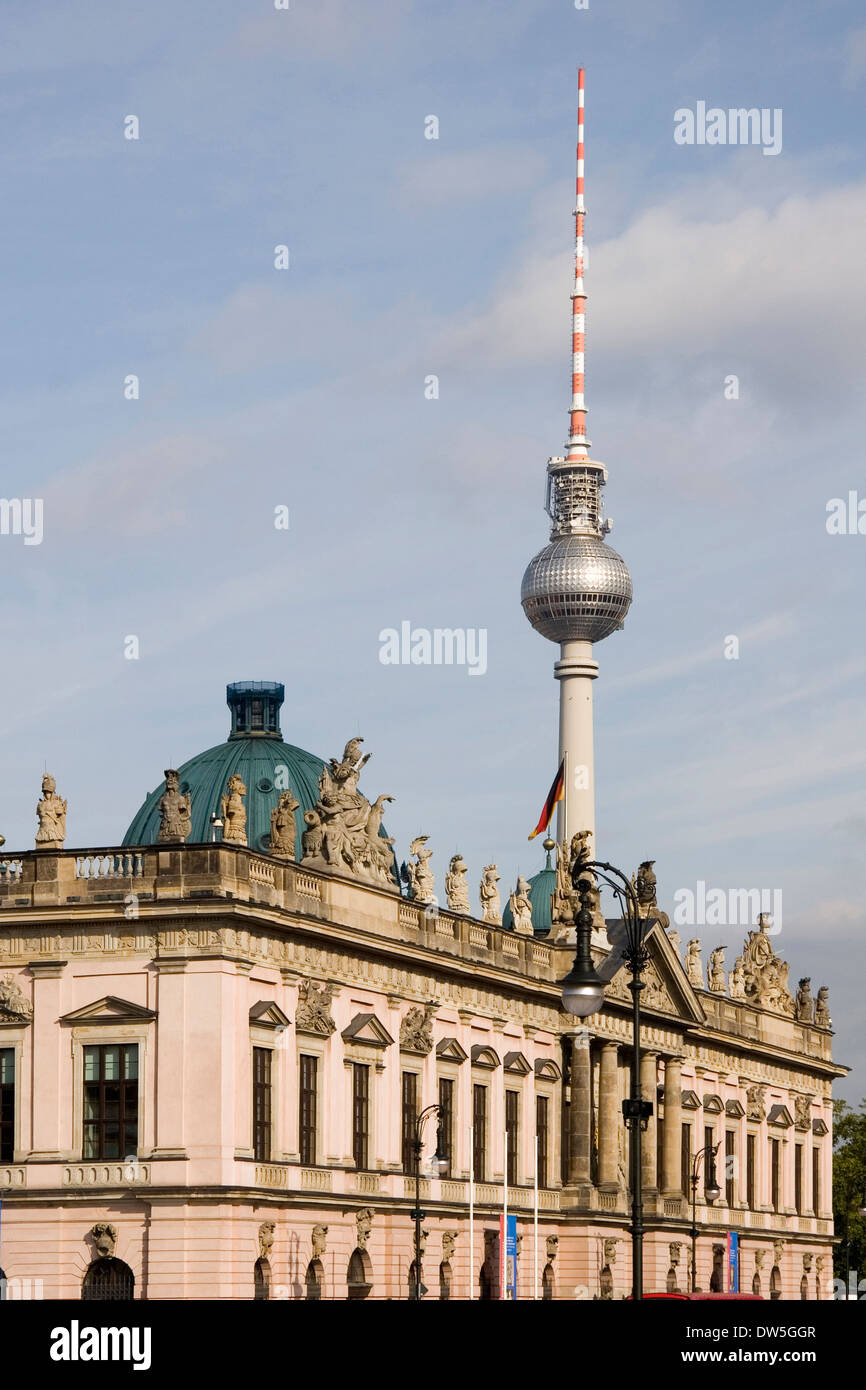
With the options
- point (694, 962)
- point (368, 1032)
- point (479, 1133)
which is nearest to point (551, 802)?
point (694, 962)

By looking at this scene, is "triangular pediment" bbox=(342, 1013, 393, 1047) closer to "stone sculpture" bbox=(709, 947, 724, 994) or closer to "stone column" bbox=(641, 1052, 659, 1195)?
"stone column" bbox=(641, 1052, 659, 1195)

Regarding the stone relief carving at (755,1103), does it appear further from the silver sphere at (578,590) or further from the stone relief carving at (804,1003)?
the silver sphere at (578,590)

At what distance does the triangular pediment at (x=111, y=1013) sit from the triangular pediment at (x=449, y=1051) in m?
18.1

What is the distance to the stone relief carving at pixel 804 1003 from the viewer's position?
140875 millimetres

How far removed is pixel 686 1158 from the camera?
11462 centimetres

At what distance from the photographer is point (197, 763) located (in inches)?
4129

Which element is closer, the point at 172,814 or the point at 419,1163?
the point at 172,814

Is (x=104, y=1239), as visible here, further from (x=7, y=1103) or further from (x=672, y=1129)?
(x=672, y=1129)

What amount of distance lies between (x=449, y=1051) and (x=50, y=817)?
20.6m

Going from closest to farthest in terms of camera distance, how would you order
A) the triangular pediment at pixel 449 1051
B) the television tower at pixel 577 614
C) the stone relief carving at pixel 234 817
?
the stone relief carving at pixel 234 817 < the triangular pediment at pixel 449 1051 < the television tower at pixel 577 614

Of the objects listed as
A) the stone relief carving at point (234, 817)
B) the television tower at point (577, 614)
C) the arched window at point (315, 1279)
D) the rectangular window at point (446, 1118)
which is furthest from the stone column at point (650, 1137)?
the television tower at point (577, 614)

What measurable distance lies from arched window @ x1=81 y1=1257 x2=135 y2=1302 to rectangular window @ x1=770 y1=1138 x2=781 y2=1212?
2546 inches
